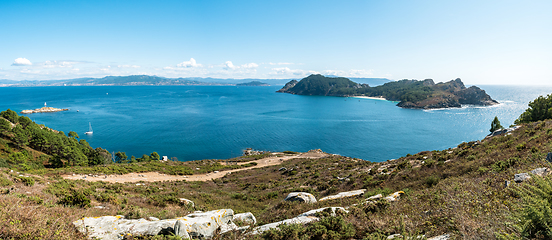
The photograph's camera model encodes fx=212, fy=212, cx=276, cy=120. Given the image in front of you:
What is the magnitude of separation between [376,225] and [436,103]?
690ft

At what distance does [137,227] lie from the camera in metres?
8.21

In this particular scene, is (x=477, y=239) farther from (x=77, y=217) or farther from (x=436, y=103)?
(x=436, y=103)

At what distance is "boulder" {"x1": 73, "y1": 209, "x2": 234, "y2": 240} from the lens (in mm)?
7762

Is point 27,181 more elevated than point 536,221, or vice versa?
point 536,221

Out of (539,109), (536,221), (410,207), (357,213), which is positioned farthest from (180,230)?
(539,109)

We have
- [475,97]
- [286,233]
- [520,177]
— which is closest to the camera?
[286,233]

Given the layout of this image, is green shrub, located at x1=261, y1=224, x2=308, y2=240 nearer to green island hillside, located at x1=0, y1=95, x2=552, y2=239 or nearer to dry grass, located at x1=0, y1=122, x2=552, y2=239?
green island hillside, located at x1=0, y1=95, x2=552, y2=239

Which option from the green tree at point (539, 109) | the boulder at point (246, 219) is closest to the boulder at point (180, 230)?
the boulder at point (246, 219)

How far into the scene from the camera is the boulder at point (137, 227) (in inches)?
306

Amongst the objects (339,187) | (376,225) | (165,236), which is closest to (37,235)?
(165,236)

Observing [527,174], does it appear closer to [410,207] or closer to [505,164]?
[505,164]

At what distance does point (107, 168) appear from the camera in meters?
29.8

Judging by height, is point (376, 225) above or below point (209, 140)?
above

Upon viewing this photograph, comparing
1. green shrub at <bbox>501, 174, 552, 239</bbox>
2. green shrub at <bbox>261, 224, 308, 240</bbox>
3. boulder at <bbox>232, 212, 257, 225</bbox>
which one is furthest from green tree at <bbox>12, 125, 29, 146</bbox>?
green shrub at <bbox>501, 174, 552, 239</bbox>
